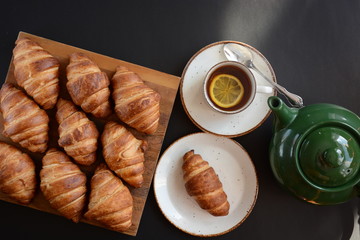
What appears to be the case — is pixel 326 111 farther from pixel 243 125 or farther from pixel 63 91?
pixel 63 91

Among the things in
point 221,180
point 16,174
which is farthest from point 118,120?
point 221,180

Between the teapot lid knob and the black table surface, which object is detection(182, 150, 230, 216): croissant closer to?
the black table surface

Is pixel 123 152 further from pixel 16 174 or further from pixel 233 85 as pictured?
pixel 233 85

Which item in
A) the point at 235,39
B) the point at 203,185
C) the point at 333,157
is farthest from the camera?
the point at 235,39

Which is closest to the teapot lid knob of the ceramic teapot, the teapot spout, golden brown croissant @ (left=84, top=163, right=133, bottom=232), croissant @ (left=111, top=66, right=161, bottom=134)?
the ceramic teapot

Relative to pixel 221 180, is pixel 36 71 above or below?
above
